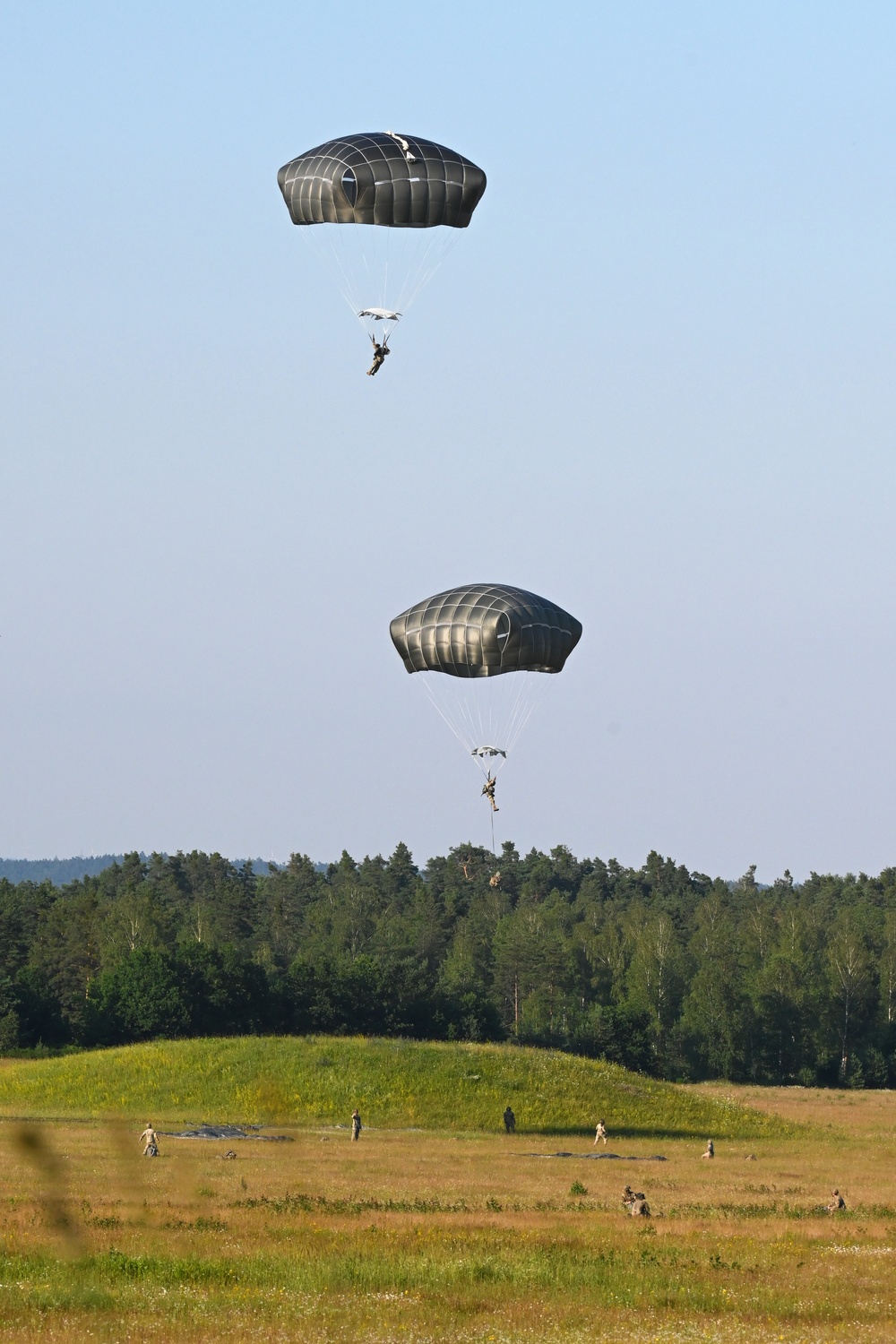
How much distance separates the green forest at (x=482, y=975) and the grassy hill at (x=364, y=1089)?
985 centimetres

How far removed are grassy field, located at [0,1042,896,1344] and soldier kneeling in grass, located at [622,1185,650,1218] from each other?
680 mm

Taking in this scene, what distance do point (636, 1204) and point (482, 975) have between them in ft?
364

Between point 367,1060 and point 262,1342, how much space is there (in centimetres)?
4836

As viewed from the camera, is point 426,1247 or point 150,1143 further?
point 150,1143

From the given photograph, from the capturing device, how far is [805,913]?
507ft

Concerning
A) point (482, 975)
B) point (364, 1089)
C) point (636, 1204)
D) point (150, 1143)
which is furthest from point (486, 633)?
point (482, 975)

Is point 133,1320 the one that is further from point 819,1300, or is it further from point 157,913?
point 157,913

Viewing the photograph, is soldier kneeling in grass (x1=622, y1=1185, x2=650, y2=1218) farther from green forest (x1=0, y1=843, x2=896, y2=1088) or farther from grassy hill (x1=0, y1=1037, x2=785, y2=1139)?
green forest (x1=0, y1=843, x2=896, y2=1088)

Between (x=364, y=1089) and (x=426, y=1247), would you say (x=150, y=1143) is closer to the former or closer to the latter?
(x=426, y=1247)

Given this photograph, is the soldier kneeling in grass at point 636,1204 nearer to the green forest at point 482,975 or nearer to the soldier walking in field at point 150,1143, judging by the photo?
the soldier walking in field at point 150,1143

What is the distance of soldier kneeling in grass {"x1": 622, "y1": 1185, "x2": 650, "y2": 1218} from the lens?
36281 millimetres

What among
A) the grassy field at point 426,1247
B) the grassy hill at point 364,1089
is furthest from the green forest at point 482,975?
the grassy field at point 426,1247

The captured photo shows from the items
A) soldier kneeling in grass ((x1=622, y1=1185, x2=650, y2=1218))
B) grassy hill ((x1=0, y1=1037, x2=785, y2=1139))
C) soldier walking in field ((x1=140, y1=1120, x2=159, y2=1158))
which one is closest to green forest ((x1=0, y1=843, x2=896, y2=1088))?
grassy hill ((x1=0, y1=1037, x2=785, y2=1139))

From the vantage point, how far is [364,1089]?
64.1m
